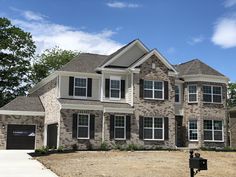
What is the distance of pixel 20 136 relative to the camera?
117 feet

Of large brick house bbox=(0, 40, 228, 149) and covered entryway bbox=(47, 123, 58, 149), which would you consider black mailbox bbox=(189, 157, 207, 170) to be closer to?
large brick house bbox=(0, 40, 228, 149)

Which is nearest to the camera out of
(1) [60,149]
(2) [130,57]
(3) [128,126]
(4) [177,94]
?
(1) [60,149]

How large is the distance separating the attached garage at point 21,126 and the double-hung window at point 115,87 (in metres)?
8.28

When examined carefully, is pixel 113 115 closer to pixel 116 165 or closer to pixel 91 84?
pixel 91 84

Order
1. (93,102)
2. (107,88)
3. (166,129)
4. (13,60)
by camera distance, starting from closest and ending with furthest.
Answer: (93,102) < (166,129) < (107,88) < (13,60)

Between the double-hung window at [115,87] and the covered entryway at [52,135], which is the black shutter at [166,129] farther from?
the covered entryway at [52,135]

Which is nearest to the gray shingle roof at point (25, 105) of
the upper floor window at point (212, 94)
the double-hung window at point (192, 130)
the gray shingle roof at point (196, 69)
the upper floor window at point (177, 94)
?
the upper floor window at point (177, 94)

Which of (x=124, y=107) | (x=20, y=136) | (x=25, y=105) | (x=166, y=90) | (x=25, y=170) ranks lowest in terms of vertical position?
(x=25, y=170)

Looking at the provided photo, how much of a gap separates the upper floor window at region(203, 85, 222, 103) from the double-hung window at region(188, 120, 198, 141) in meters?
2.43

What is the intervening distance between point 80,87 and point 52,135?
5.65 m

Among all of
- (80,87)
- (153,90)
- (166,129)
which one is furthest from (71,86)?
(166,129)

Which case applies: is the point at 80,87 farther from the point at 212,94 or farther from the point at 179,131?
the point at 212,94

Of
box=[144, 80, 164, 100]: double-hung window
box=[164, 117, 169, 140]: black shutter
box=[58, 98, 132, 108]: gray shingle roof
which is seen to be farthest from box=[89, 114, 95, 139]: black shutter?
box=[164, 117, 169, 140]: black shutter

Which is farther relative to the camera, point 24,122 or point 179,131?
point 24,122
